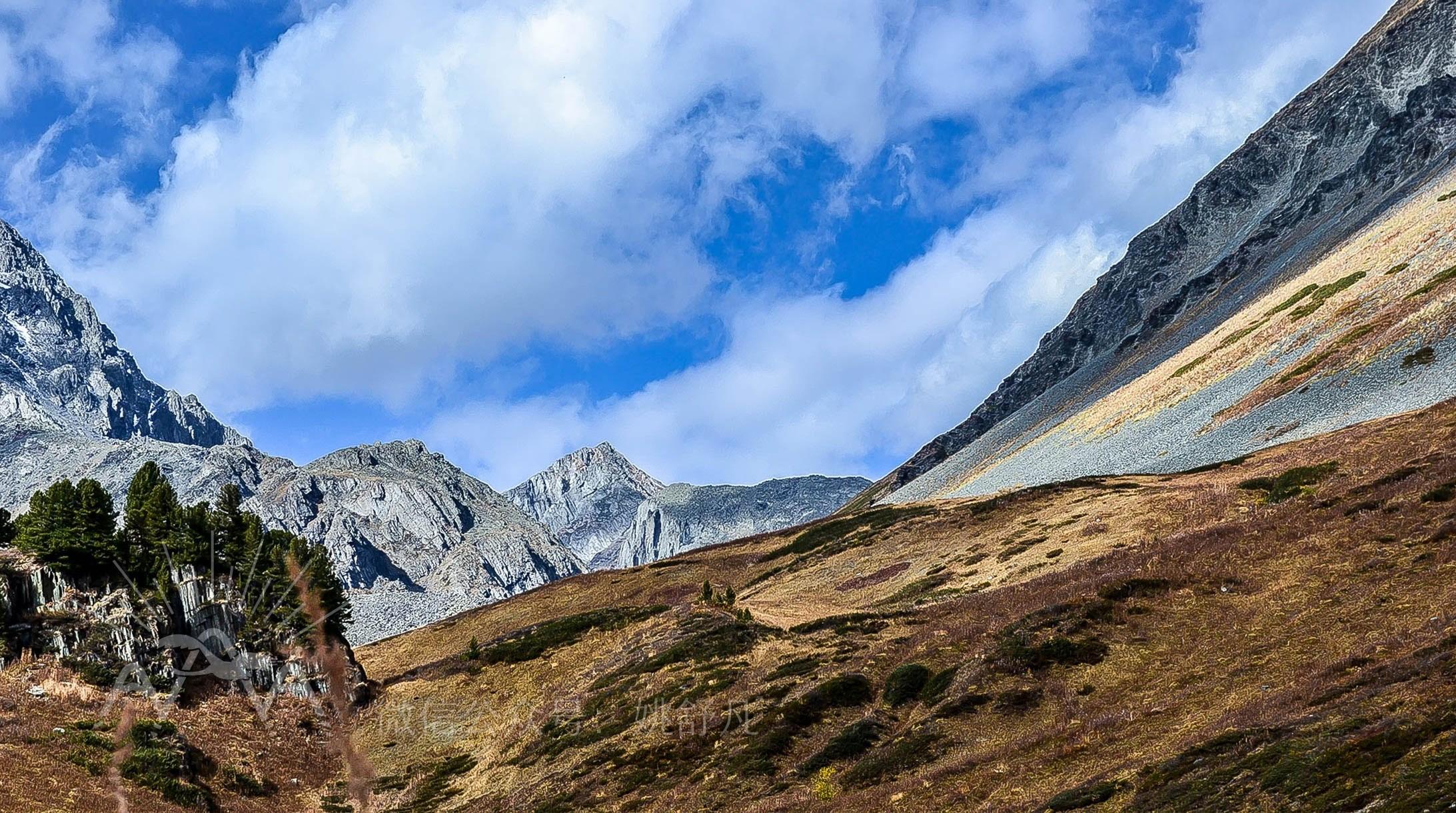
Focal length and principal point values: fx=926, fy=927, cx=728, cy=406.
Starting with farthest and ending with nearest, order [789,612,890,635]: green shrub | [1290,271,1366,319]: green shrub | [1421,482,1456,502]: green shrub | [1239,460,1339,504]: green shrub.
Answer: [1290,271,1366,319]: green shrub < [1239,460,1339,504]: green shrub < [789,612,890,635]: green shrub < [1421,482,1456,502]: green shrub

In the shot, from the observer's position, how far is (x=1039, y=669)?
114ft

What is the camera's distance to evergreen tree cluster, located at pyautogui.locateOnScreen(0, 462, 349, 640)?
5994 centimetres

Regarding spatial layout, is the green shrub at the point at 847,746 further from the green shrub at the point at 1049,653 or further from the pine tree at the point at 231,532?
the pine tree at the point at 231,532

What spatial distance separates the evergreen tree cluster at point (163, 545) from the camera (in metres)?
59.9

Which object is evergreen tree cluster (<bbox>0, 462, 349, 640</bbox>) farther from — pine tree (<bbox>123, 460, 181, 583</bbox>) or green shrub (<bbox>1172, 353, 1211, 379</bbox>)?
green shrub (<bbox>1172, 353, 1211, 379</bbox>)

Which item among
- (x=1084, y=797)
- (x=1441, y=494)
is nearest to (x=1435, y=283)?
(x=1441, y=494)

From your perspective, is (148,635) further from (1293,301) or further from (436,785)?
(1293,301)

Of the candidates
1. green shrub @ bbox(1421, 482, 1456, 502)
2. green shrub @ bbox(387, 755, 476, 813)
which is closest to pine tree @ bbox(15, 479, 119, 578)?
green shrub @ bbox(387, 755, 476, 813)

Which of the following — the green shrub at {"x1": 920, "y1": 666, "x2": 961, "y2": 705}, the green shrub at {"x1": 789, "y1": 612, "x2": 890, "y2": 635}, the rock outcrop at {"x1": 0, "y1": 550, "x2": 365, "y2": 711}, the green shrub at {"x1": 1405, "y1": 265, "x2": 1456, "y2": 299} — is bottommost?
the green shrub at {"x1": 920, "y1": 666, "x2": 961, "y2": 705}

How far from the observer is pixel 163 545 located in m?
67.6

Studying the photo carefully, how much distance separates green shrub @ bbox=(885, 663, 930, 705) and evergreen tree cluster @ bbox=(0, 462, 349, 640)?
30.5 metres

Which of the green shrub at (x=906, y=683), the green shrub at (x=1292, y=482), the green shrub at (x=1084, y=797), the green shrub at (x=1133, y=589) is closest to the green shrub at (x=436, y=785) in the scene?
the green shrub at (x=906, y=683)

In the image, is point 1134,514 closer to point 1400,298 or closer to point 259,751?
point 259,751

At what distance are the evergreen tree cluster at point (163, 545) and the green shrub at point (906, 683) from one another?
30469 mm
